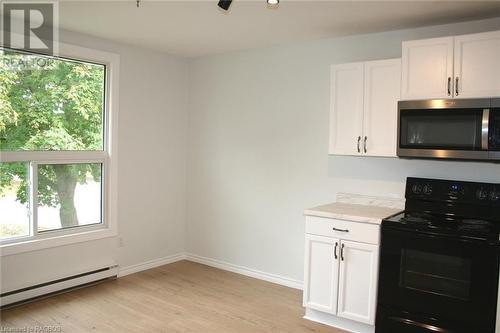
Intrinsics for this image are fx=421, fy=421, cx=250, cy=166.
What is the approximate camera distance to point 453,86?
2.91 m

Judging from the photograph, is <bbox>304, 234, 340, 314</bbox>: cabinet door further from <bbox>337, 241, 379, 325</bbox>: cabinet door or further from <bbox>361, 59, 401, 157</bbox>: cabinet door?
<bbox>361, 59, 401, 157</bbox>: cabinet door

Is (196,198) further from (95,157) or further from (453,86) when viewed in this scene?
(453,86)

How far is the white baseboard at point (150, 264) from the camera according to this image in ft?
14.2

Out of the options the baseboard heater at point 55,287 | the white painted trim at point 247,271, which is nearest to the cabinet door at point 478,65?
the white painted trim at point 247,271

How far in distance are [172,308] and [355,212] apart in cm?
171

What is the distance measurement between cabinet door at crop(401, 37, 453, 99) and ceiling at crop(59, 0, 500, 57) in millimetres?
249

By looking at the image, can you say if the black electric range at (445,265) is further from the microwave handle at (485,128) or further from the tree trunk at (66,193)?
the tree trunk at (66,193)

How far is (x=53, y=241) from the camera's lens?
3.72 metres

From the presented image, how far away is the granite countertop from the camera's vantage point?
306cm

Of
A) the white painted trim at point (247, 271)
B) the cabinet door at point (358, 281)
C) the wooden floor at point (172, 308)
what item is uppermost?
the cabinet door at point (358, 281)

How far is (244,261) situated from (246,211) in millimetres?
536

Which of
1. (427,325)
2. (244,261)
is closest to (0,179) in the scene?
(244,261)

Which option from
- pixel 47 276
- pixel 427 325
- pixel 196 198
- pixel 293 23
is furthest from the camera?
pixel 196 198

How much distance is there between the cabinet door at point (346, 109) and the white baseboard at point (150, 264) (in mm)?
2365
